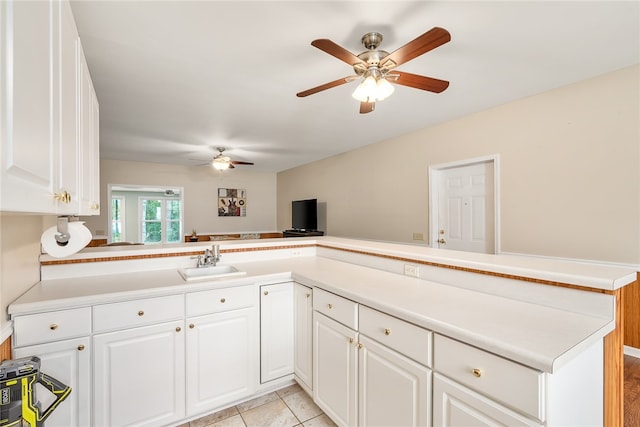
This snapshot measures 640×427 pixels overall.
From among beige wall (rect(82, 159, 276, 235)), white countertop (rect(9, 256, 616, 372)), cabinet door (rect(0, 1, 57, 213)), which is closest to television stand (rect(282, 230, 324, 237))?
beige wall (rect(82, 159, 276, 235))

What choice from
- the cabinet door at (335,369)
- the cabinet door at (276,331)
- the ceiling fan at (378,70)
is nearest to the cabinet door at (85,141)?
the cabinet door at (276,331)

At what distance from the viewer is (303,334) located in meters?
2.02

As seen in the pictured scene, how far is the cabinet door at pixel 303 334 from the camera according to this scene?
A: 1939mm

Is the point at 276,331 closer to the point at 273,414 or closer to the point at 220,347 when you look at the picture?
the point at 220,347

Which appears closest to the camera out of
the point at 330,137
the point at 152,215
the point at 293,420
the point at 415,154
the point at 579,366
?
the point at 579,366

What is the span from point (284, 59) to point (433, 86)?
44.7 inches

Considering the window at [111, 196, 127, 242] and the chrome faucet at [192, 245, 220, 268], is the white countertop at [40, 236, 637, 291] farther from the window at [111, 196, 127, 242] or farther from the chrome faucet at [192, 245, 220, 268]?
the window at [111, 196, 127, 242]

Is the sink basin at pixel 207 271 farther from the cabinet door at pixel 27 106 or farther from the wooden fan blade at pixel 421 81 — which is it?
the wooden fan blade at pixel 421 81

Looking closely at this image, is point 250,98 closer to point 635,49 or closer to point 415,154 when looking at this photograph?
point 415,154

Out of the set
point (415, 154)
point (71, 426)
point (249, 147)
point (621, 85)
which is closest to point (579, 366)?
point (71, 426)

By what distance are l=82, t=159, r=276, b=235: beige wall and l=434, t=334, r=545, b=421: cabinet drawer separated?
6509 millimetres

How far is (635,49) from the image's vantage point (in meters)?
2.12

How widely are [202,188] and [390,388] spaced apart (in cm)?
649

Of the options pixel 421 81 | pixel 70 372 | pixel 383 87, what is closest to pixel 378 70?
pixel 383 87
